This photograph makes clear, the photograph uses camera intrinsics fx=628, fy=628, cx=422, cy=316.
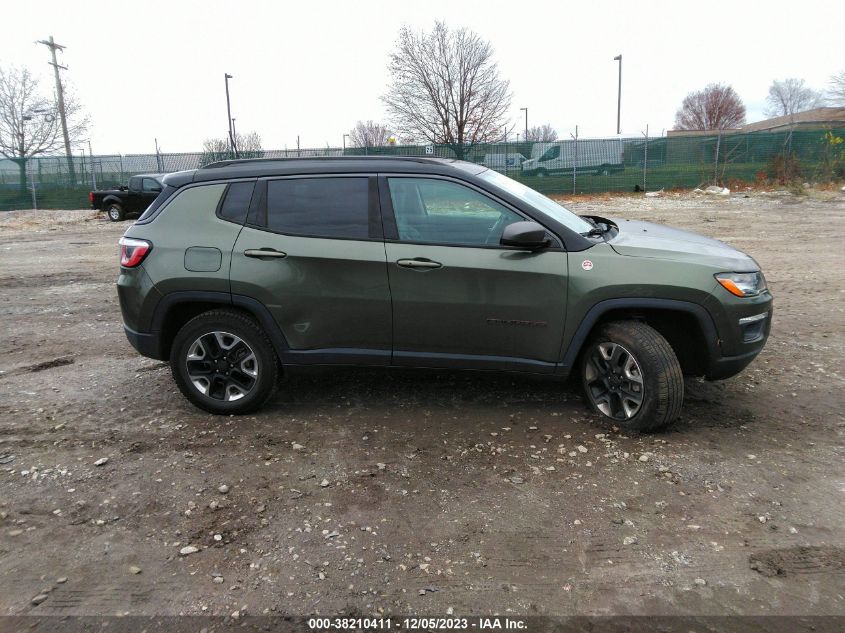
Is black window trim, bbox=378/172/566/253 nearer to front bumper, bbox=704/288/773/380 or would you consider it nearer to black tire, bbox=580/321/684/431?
black tire, bbox=580/321/684/431

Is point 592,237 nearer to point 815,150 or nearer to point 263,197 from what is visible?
point 263,197

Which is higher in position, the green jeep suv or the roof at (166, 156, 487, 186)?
the roof at (166, 156, 487, 186)

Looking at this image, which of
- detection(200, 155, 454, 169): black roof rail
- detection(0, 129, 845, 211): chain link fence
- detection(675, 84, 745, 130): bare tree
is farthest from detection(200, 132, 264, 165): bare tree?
detection(675, 84, 745, 130): bare tree

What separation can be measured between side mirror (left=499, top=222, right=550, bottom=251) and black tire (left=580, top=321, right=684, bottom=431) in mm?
699

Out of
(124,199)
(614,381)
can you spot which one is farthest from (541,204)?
(124,199)

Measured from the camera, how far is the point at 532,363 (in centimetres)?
404

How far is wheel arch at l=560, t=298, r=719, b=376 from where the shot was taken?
383 cm

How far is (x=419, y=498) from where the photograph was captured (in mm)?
3342

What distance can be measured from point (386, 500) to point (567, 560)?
992 millimetres

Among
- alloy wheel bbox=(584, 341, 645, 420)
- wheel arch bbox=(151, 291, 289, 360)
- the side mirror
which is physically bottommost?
alloy wheel bbox=(584, 341, 645, 420)

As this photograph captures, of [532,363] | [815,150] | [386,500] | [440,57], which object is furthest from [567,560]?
Answer: [440,57]

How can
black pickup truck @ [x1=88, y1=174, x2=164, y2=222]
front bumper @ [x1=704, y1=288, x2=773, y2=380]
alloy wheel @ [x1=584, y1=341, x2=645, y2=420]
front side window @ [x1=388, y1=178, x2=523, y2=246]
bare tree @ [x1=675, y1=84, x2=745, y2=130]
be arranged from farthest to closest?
1. bare tree @ [x1=675, y1=84, x2=745, y2=130]
2. black pickup truck @ [x1=88, y1=174, x2=164, y2=222]
3. front side window @ [x1=388, y1=178, x2=523, y2=246]
4. alloy wheel @ [x1=584, y1=341, x2=645, y2=420]
5. front bumper @ [x1=704, y1=288, x2=773, y2=380]

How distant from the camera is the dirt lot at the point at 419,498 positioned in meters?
2.64

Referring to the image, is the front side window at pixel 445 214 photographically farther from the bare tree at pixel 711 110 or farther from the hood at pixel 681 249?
the bare tree at pixel 711 110
